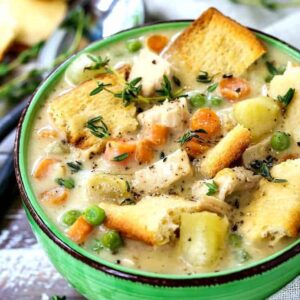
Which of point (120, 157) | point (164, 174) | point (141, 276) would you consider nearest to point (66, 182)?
point (120, 157)

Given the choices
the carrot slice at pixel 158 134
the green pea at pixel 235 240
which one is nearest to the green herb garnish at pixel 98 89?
the carrot slice at pixel 158 134

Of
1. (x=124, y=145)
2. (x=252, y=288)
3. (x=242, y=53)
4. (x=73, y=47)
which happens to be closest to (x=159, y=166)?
(x=124, y=145)

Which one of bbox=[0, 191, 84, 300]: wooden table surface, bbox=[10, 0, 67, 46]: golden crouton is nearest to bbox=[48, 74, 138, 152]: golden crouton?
bbox=[0, 191, 84, 300]: wooden table surface

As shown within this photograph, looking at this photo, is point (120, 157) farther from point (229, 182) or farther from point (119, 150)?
point (229, 182)

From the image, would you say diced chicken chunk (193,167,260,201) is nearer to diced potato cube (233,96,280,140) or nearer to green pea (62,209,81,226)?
diced potato cube (233,96,280,140)

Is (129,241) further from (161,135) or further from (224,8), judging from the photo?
(224,8)

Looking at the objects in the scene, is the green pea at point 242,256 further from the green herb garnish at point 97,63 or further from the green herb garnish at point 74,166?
the green herb garnish at point 97,63
